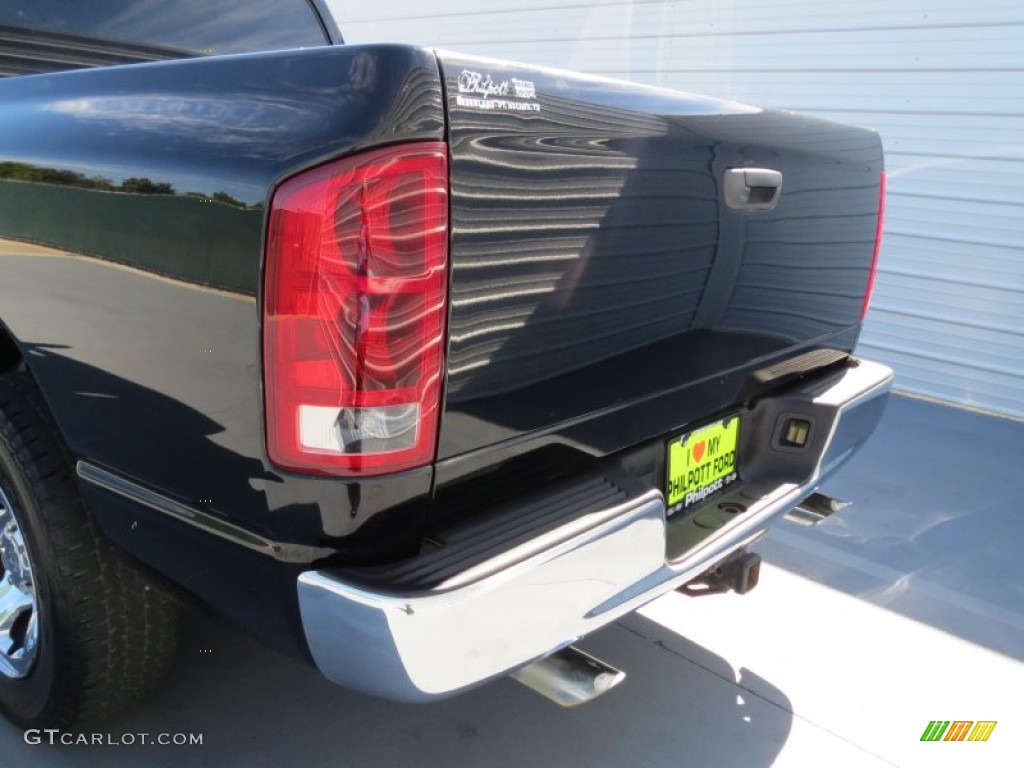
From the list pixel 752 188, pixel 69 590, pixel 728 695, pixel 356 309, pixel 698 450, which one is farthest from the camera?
pixel 728 695

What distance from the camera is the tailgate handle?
6.40 feet

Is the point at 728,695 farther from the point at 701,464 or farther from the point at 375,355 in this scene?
the point at 375,355

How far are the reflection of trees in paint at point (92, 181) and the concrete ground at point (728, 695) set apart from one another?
1.18 metres

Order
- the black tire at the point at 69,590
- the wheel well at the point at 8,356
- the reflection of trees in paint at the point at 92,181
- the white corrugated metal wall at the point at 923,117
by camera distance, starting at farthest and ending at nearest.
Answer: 1. the white corrugated metal wall at the point at 923,117
2. the wheel well at the point at 8,356
3. the black tire at the point at 69,590
4. the reflection of trees in paint at the point at 92,181

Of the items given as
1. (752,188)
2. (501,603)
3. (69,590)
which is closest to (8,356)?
(69,590)

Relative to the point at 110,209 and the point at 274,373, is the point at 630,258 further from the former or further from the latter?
the point at 110,209

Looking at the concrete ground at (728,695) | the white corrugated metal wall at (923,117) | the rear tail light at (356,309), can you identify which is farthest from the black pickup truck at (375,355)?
the white corrugated metal wall at (923,117)

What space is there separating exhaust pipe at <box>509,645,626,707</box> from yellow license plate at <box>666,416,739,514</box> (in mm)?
469

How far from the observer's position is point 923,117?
5.26m

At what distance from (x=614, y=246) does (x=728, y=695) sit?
4.50 feet

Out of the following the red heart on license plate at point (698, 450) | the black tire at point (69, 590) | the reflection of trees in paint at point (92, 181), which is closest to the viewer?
the reflection of trees in paint at point (92, 181)

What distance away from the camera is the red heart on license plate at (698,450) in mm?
2125

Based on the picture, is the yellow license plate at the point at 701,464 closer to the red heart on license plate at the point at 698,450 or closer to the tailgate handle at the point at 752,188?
the red heart on license plate at the point at 698,450

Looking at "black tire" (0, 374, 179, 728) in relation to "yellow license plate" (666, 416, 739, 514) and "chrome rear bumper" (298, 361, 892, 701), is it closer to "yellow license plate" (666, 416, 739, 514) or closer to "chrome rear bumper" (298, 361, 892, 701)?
"chrome rear bumper" (298, 361, 892, 701)
